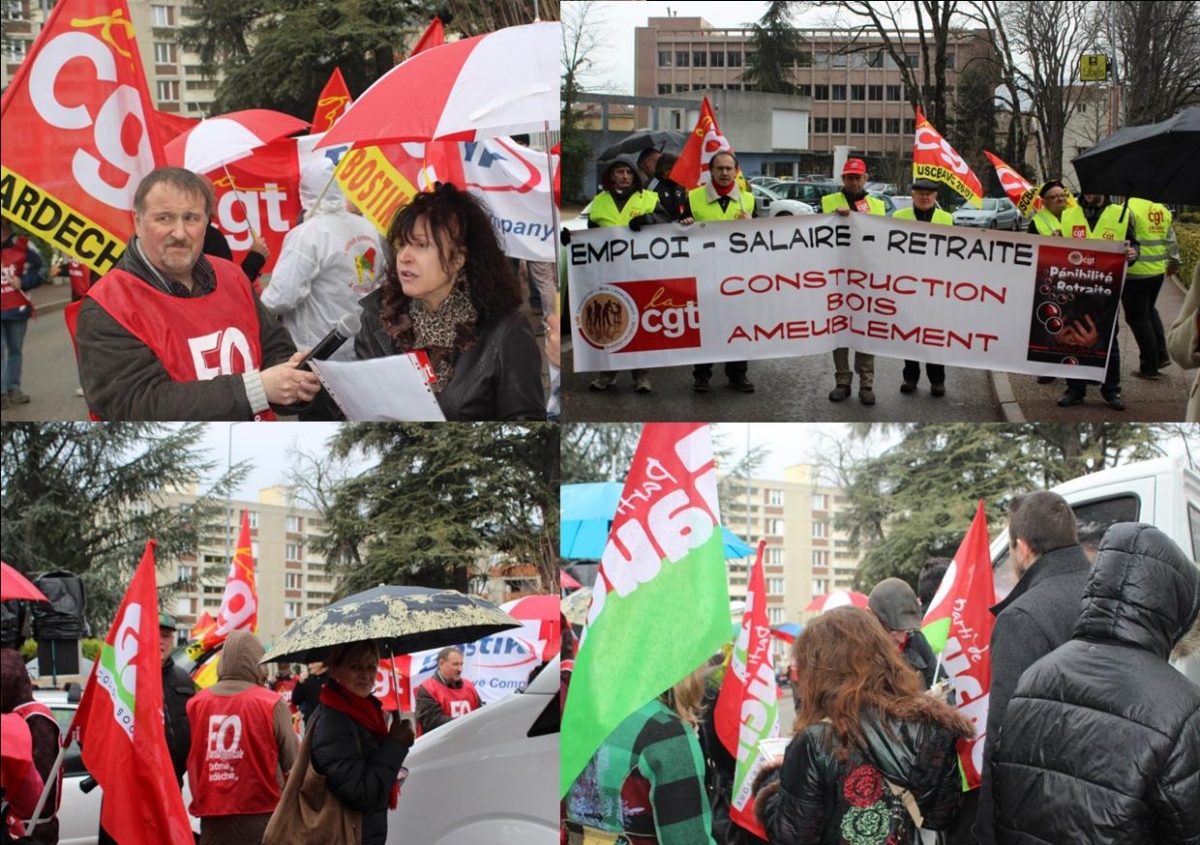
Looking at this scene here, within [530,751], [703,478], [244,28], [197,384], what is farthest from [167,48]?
[530,751]

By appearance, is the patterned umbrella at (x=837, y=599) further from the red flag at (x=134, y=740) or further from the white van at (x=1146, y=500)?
the red flag at (x=134, y=740)


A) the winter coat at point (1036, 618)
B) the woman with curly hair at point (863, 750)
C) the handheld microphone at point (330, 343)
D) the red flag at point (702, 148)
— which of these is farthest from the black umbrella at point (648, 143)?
the woman with curly hair at point (863, 750)

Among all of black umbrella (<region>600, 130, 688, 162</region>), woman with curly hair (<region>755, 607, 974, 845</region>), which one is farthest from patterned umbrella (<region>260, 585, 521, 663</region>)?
black umbrella (<region>600, 130, 688, 162</region>)

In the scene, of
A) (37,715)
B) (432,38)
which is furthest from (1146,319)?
(37,715)

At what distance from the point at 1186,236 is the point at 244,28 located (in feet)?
14.0

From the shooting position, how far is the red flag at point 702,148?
6352 mm

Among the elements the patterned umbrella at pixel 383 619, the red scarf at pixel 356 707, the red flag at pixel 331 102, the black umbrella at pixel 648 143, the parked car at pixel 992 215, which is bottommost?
the red scarf at pixel 356 707

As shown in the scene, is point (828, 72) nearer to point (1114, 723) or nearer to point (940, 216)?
point (940, 216)

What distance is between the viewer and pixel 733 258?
649 centimetres

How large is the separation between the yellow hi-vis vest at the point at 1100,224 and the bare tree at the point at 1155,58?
1.36 ft

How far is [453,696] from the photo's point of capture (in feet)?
19.8

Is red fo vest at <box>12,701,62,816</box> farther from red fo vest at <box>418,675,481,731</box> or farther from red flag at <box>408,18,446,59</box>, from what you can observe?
red flag at <box>408,18,446,59</box>

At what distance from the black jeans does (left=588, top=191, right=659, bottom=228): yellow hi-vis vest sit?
219 centimetres

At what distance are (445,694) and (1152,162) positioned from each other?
147 inches
